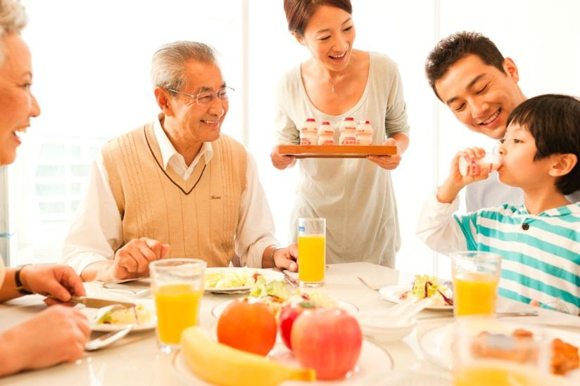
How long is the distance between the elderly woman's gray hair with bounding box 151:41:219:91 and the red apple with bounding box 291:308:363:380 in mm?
1332

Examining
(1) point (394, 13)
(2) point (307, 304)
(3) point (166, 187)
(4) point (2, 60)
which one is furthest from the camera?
(1) point (394, 13)

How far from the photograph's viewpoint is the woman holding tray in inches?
90.4

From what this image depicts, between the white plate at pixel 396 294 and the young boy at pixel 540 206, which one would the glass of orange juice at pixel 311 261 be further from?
the young boy at pixel 540 206

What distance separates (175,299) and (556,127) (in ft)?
4.11

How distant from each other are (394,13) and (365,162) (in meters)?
2.46

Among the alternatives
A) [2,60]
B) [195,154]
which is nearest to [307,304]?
[2,60]

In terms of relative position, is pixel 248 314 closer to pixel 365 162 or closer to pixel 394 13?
pixel 365 162

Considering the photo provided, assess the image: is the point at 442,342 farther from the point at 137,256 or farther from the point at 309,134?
the point at 309,134

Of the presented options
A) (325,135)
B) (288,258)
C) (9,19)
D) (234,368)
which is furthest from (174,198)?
(234,368)

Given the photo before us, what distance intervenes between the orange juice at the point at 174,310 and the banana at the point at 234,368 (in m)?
0.15

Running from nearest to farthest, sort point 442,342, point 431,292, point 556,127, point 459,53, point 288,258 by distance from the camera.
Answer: point 442,342, point 431,292, point 556,127, point 288,258, point 459,53

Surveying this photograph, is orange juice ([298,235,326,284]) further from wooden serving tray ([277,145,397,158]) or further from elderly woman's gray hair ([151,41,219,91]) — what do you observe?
elderly woman's gray hair ([151,41,219,91])

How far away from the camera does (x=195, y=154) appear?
1983 mm

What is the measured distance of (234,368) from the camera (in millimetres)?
688
